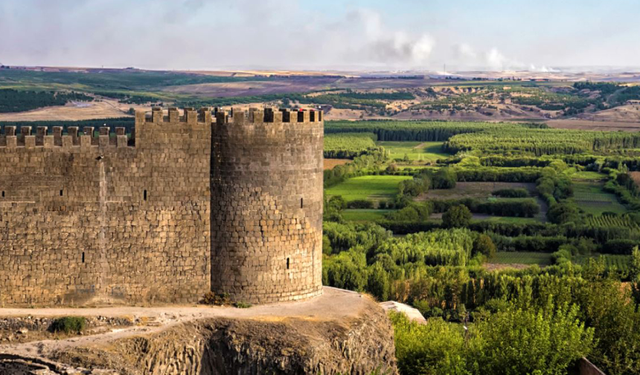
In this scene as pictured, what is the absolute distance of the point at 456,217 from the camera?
290 feet

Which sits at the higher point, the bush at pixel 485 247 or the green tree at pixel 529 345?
the green tree at pixel 529 345

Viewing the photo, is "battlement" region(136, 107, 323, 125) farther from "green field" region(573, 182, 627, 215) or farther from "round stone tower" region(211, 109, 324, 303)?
"green field" region(573, 182, 627, 215)

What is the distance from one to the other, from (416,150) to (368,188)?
1886 inches

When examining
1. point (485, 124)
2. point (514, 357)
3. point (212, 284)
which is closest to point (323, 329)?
point (212, 284)

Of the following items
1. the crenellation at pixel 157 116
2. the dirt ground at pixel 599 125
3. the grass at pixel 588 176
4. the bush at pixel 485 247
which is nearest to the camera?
the crenellation at pixel 157 116

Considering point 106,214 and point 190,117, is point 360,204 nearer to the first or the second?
point 190,117

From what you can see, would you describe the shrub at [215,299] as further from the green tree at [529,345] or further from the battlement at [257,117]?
the green tree at [529,345]

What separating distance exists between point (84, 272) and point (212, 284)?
3.47 metres

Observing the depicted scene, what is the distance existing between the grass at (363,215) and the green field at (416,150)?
4688cm

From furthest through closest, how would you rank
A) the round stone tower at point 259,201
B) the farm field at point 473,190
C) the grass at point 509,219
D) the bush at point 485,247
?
the farm field at point 473,190, the grass at point 509,219, the bush at point 485,247, the round stone tower at point 259,201

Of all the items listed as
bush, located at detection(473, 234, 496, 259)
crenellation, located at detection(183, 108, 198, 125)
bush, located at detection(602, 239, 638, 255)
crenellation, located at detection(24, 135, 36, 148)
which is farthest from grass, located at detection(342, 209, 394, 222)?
crenellation, located at detection(24, 135, 36, 148)

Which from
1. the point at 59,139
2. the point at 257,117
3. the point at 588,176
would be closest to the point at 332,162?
the point at 588,176

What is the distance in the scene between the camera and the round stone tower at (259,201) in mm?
28828

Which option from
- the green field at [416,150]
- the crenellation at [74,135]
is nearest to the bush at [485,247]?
the crenellation at [74,135]
